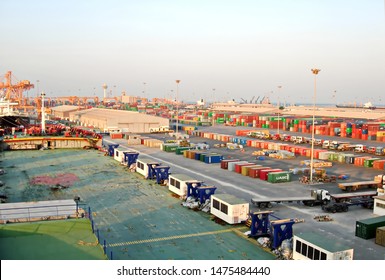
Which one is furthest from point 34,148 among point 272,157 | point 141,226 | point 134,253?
point 134,253

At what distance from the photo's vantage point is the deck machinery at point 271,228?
2277 centimetres

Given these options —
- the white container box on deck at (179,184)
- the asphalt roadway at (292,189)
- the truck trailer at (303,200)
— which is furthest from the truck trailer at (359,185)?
the white container box on deck at (179,184)

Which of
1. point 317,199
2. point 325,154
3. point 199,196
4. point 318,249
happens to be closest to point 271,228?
point 318,249

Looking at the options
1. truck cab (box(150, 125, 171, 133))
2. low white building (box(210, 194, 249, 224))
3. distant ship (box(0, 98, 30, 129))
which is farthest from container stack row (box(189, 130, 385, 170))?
distant ship (box(0, 98, 30, 129))

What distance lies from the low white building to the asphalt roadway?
12.1 ft

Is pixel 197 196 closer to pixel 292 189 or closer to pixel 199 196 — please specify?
pixel 199 196

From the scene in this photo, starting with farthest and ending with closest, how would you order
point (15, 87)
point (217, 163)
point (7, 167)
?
1. point (15, 87)
2. point (217, 163)
3. point (7, 167)

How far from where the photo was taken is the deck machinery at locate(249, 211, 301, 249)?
896 inches

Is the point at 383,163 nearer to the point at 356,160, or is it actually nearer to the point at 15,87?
the point at 356,160

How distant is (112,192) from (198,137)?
58.6m

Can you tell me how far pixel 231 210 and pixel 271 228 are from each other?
3.68 m

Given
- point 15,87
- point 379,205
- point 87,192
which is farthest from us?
point 15,87

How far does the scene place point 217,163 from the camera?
176 feet

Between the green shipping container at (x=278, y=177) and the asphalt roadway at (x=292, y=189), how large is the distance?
61cm
